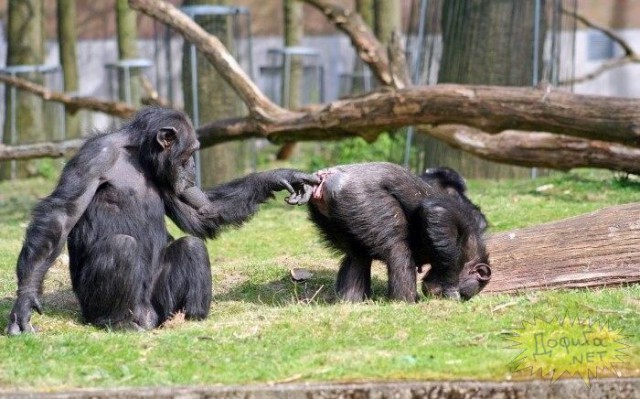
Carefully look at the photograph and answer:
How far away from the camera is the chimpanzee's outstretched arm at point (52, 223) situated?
630 cm

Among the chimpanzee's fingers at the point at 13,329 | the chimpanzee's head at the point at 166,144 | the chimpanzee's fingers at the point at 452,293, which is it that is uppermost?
the chimpanzee's head at the point at 166,144

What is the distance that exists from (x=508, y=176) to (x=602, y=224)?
6.31 metres

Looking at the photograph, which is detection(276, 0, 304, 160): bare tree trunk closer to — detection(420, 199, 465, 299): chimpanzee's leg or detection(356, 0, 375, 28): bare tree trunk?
detection(356, 0, 375, 28): bare tree trunk

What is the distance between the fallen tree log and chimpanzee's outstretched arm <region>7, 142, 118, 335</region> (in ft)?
9.84

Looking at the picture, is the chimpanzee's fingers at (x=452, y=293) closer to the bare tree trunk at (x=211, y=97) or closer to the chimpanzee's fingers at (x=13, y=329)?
the chimpanzee's fingers at (x=13, y=329)

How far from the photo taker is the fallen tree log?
7.21m

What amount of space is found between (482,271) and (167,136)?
2.48 m

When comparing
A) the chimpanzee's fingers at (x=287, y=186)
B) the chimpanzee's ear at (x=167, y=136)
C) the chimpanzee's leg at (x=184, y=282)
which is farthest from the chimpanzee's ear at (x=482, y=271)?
the chimpanzee's ear at (x=167, y=136)

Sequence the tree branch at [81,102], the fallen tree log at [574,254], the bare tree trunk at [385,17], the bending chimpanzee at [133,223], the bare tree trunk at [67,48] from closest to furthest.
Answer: the bending chimpanzee at [133,223], the fallen tree log at [574,254], the tree branch at [81,102], the bare tree trunk at [385,17], the bare tree trunk at [67,48]

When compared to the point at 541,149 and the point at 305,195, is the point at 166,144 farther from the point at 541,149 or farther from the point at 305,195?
the point at 541,149

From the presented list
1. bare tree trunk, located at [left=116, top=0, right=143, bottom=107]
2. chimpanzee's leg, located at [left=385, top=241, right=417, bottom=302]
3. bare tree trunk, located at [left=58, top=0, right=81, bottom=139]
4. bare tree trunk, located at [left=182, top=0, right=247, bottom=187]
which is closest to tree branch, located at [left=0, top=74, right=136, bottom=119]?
bare tree trunk, located at [left=182, top=0, right=247, bottom=187]

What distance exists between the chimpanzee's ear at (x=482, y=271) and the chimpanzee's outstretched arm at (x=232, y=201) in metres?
1.32

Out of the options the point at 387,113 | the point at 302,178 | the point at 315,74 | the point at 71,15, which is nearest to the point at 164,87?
the point at 315,74

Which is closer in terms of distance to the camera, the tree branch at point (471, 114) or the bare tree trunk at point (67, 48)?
the tree branch at point (471, 114)
